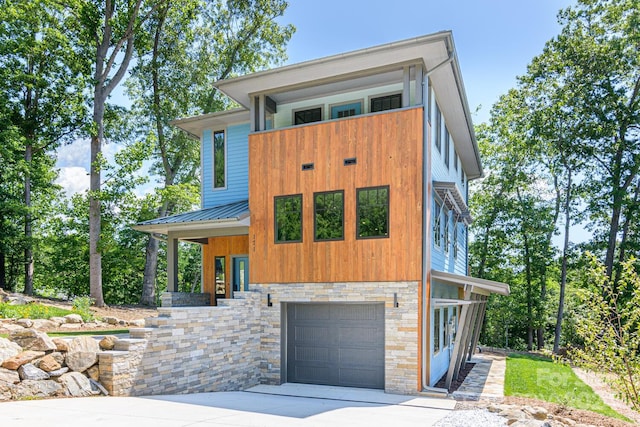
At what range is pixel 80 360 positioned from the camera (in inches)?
316

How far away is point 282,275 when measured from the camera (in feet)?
39.3

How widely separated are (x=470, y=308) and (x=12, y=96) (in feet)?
76.2

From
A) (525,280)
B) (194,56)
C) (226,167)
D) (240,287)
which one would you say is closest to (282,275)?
(240,287)

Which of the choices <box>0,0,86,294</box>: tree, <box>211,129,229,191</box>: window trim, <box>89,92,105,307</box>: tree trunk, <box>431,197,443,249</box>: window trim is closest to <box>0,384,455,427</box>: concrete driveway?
<box>431,197,443,249</box>: window trim

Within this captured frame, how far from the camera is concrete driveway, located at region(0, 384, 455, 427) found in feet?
20.9

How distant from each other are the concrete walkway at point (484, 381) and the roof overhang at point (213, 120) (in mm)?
9451

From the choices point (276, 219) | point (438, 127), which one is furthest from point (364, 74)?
point (276, 219)

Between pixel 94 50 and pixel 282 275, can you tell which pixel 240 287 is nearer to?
pixel 282 275

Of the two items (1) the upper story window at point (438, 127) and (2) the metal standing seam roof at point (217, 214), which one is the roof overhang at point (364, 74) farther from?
(2) the metal standing seam roof at point (217, 214)

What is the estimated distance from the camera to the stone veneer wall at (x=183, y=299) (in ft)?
44.4

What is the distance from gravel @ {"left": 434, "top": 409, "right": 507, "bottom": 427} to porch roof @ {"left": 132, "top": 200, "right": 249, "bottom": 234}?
22.3 ft

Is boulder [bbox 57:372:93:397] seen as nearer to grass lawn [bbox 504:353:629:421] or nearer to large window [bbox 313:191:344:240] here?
large window [bbox 313:191:344:240]

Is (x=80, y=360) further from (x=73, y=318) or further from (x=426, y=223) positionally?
(x=73, y=318)

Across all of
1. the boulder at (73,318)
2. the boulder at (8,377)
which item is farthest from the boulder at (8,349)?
the boulder at (73,318)
